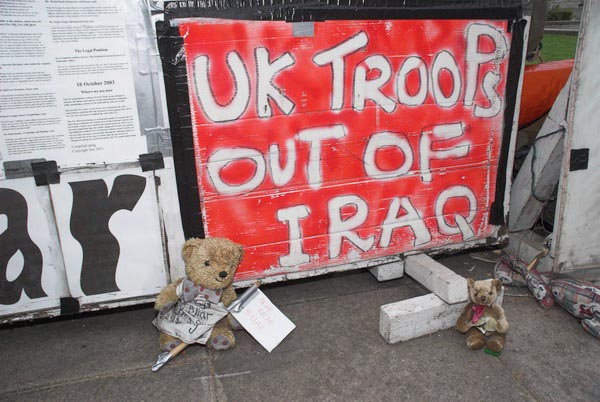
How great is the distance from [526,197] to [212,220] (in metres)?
2.88

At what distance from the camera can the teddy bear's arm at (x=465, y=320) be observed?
317 centimetres

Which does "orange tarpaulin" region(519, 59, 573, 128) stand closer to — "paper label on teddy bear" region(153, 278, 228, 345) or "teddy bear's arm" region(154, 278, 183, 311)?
"paper label on teddy bear" region(153, 278, 228, 345)

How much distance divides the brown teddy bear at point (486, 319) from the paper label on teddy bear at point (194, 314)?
1704 mm

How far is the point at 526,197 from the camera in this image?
164 inches

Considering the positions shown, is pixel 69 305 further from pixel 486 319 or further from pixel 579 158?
pixel 579 158

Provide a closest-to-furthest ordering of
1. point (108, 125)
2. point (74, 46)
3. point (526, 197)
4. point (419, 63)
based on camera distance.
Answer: point (74, 46) → point (108, 125) → point (419, 63) → point (526, 197)

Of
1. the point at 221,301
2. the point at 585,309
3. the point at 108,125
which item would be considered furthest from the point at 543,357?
the point at 108,125

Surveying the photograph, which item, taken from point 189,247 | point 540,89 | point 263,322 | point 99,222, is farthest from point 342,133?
point 540,89

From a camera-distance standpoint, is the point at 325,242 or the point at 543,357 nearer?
the point at 543,357

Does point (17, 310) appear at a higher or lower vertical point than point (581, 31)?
lower

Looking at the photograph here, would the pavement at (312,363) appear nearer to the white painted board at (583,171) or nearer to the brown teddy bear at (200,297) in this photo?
the brown teddy bear at (200,297)

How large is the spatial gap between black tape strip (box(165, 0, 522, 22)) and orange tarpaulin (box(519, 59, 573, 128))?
4.84 ft

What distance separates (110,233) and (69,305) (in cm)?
61

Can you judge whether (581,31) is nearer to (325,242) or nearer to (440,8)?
(440,8)
